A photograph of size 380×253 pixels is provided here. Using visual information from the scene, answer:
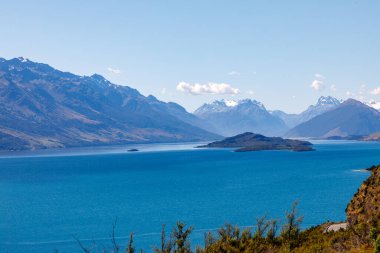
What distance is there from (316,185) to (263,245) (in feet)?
442

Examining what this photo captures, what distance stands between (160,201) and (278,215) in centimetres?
4481

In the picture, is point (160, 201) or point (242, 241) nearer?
point (242, 241)

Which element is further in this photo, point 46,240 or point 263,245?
point 46,240

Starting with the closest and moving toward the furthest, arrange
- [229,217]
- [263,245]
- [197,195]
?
[263,245], [229,217], [197,195]

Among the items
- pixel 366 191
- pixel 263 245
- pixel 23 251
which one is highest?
pixel 366 191

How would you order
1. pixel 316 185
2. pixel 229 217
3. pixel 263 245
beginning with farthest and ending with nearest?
pixel 316 185 < pixel 229 217 < pixel 263 245

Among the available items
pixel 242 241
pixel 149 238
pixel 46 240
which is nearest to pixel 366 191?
pixel 242 241

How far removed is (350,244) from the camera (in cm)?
6588

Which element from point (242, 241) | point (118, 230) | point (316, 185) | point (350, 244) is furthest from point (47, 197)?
point (350, 244)

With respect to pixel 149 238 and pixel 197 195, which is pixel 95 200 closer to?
Result: pixel 197 195

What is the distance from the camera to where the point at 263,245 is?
70500mm

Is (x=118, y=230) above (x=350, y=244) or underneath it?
underneath

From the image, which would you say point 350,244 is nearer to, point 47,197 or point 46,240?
point 46,240

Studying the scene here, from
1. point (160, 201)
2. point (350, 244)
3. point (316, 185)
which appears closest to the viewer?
point (350, 244)
